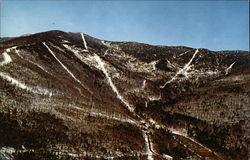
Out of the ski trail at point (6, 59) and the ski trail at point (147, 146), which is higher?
the ski trail at point (6, 59)

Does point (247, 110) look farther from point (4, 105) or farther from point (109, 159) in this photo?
point (4, 105)

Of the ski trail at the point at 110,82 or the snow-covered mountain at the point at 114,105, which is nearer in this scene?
the snow-covered mountain at the point at 114,105

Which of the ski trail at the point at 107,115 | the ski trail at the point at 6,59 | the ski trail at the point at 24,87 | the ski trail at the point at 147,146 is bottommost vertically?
the ski trail at the point at 147,146

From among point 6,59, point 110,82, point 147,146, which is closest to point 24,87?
point 6,59

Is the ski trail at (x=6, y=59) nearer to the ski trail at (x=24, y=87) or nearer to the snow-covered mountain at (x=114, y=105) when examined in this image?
the snow-covered mountain at (x=114, y=105)

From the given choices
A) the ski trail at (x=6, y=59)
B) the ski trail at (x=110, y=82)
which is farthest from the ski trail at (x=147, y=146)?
the ski trail at (x=6, y=59)

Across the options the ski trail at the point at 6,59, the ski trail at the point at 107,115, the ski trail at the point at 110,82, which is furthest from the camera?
the ski trail at the point at 110,82

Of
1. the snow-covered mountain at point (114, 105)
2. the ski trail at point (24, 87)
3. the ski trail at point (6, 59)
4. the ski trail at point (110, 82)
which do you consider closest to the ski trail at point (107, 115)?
the snow-covered mountain at point (114, 105)

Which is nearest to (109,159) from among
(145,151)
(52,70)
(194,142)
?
(145,151)

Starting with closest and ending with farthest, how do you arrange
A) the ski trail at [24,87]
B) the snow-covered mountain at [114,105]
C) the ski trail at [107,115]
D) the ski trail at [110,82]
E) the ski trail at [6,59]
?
the snow-covered mountain at [114,105], the ski trail at [107,115], the ski trail at [24,87], the ski trail at [6,59], the ski trail at [110,82]
